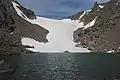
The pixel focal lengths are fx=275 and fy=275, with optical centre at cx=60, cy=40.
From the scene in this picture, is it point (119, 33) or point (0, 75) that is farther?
point (119, 33)

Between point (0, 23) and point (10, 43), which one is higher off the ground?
point (0, 23)

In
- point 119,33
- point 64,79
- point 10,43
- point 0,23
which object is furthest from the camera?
point 119,33

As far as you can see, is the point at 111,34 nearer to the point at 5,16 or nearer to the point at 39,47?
the point at 39,47

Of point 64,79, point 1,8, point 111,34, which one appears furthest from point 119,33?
point 64,79

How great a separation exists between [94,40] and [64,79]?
450ft

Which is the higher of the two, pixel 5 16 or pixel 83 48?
pixel 5 16

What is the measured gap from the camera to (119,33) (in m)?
186

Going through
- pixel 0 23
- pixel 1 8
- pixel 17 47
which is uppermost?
pixel 1 8

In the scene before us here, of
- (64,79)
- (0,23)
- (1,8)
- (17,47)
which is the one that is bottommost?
(64,79)

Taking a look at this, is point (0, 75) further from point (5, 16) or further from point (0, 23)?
point (5, 16)

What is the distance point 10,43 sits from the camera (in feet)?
518

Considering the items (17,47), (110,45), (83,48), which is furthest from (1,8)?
(110,45)

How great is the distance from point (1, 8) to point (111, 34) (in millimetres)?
76679

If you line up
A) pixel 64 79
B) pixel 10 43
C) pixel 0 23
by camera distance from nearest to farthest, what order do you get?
pixel 64 79 → pixel 10 43 → pixel 0 23
